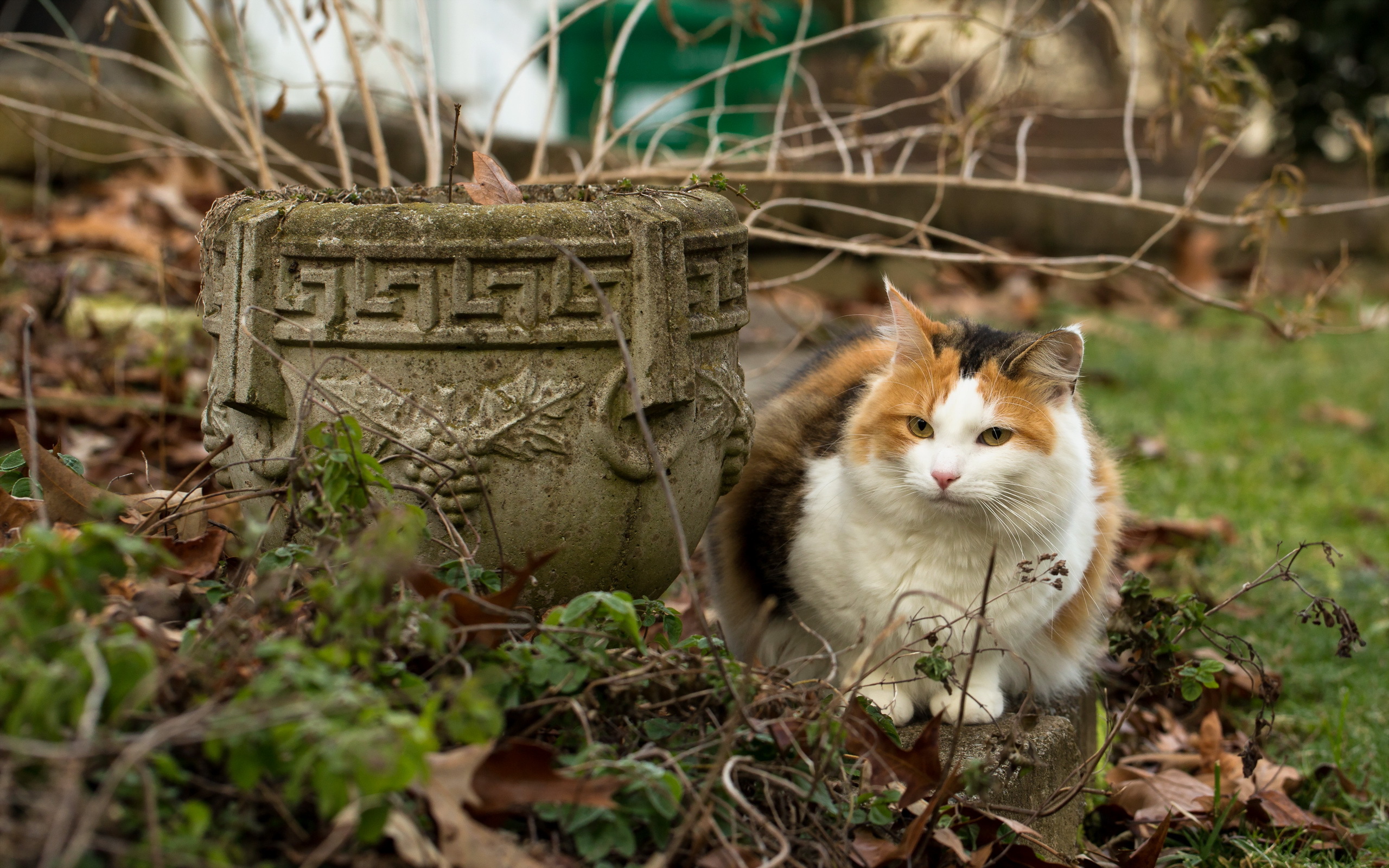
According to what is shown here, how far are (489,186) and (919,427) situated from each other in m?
0.84

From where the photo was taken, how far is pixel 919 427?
2.06 meters

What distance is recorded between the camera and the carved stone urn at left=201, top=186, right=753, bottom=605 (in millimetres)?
1747

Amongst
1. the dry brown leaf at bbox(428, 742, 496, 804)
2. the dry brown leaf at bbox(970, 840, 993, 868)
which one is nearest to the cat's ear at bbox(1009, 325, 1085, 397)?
the dry brown leaf at bbox(970, 840, 993, 868)

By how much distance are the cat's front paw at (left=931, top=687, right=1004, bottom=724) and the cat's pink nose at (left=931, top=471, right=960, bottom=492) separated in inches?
15.2

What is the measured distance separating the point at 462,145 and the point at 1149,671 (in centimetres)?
326

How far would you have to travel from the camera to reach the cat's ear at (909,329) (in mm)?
2123

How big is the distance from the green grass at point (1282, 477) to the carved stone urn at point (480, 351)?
1.18 metres

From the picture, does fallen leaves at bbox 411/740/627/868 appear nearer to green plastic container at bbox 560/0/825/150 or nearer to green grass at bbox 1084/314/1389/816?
green grass at bbox 1084/314/1389/816

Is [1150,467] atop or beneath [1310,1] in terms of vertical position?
beneath

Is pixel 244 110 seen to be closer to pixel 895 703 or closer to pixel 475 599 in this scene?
pixel 475 599

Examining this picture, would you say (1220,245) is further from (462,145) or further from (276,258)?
(276,258)

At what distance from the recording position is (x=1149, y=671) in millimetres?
2010

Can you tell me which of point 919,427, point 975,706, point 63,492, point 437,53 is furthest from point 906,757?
point 437,53

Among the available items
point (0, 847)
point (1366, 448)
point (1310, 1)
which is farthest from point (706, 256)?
point (1310, 1)
